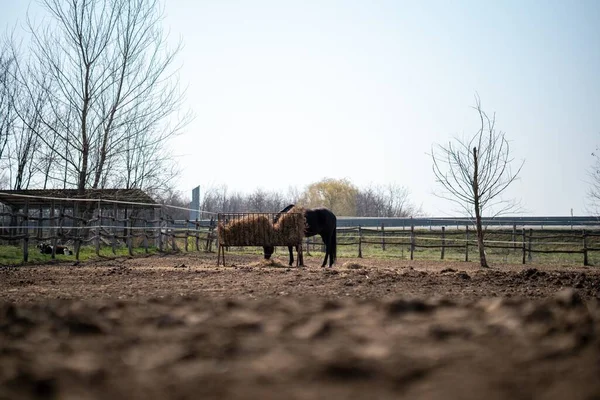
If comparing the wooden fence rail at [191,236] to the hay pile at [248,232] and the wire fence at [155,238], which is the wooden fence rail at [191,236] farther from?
the hay pile at [248,232]

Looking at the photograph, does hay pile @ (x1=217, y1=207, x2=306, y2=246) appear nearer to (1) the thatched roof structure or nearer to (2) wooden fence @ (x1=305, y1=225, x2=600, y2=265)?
(2) wooden fence @ (x1=305, y1=225, x2=600, y2=265)

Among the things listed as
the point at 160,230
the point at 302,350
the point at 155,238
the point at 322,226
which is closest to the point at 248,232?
the point at 322,226

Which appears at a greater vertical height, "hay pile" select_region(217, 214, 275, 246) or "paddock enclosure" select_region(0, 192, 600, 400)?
"hay pile" select_region(217, 214, 275, 246)

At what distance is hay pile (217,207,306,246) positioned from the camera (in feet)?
55.6

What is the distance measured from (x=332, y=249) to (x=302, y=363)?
56.4ft

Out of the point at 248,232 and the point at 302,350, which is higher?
the point at 248,232

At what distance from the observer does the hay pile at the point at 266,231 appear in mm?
16938

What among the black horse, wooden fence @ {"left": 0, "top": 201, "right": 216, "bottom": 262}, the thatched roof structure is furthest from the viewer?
the thatched roof structure

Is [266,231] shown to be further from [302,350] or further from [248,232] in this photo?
[302,350]

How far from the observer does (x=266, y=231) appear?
1700 centimetres

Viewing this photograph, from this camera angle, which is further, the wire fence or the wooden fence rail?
the wooden fence rail

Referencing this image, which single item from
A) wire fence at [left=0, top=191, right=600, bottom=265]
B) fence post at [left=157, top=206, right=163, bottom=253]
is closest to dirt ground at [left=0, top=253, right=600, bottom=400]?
wire fence at [left=0, top=191, right=600, bottom=265]

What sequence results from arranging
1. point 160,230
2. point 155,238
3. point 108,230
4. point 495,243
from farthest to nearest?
1. point 495,243
2. point 155,238
3. point 108,230
4. point 160,230

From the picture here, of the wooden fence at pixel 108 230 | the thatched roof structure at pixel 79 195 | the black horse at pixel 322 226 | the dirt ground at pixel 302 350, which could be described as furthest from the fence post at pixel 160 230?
the dirt ground at pixel 302 350
